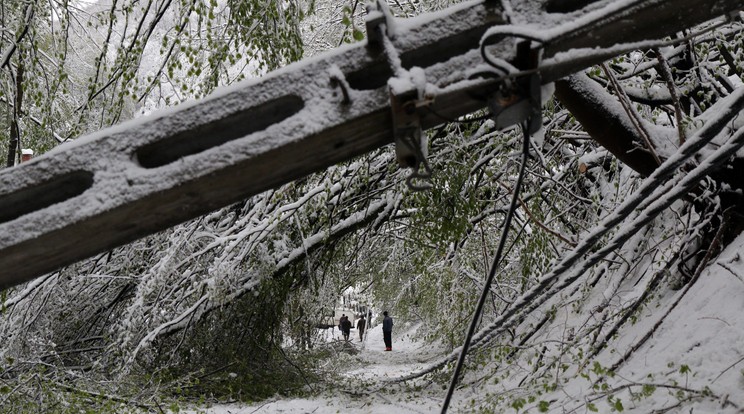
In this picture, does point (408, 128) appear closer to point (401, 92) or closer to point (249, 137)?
point (401, 92)

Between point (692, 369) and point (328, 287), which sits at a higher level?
point (328, 287)

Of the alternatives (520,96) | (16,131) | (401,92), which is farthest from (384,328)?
(401,92)

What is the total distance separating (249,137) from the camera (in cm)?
154

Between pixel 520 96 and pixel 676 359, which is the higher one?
pixel 520 96

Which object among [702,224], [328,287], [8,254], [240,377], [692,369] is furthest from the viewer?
[328,287]

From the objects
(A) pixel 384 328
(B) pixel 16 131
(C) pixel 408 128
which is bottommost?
(C) pixel 408 128

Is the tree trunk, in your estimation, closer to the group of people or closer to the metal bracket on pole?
the metal bracket on pole

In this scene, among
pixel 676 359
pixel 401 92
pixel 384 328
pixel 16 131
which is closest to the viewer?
pixel 401 92

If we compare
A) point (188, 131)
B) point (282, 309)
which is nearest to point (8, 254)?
point (188, 131)

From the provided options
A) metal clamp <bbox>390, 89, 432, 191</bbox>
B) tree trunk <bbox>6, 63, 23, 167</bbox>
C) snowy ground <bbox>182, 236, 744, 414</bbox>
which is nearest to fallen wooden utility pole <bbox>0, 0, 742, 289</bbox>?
metal clamp <bbox>390, 89, 432, 191</bbox>

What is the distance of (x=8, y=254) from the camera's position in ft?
4.93

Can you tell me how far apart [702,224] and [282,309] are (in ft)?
17.5

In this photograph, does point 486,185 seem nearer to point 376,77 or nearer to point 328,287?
point 376,77

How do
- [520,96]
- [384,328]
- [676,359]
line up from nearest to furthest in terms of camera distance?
[520,96] < [676,359] < [384,328]
